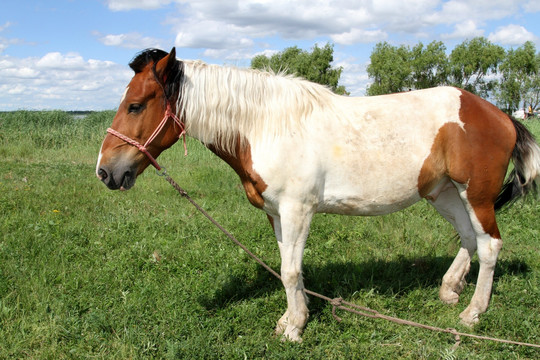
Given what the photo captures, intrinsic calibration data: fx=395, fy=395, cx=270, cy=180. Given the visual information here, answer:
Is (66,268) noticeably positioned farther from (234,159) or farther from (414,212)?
(414,212)

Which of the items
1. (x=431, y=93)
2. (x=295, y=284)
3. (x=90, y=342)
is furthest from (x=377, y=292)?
(x=90, y=342)

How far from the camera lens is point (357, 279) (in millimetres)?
4297

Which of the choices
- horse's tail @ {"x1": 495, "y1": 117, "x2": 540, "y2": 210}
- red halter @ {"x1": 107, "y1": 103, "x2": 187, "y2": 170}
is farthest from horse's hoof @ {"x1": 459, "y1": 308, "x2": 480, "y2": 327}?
red halter @ {"x1": 107, "y1": 103, "x2": 187, "y2": 170}

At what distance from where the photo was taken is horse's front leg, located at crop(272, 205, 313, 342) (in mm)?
3100

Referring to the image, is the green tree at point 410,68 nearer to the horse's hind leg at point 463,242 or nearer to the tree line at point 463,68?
the tree line at point 463,68

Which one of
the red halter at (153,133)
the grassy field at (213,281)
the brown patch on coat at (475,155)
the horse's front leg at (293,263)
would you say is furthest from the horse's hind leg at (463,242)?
the red halter at (153,133)

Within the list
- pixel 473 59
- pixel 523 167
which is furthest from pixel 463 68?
pixel 523 167

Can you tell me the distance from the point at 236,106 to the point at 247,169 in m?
0.50

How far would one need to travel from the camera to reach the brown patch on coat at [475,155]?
3318 millimetres

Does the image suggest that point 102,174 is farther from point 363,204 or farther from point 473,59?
point 473,59

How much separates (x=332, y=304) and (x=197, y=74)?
2313 millimetres

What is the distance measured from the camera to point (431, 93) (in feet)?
11.5

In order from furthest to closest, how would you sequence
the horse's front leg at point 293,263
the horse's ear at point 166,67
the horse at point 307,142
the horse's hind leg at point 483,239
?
the horse's hind leg at point 483,239 → the horse's front leg at point 293,263 → the horse at point 307,142 → the horse's ear at point 166,67

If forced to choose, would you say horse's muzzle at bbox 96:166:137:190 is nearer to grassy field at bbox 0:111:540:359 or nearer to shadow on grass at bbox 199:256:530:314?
grassy field at bbox 0:111:540:359
